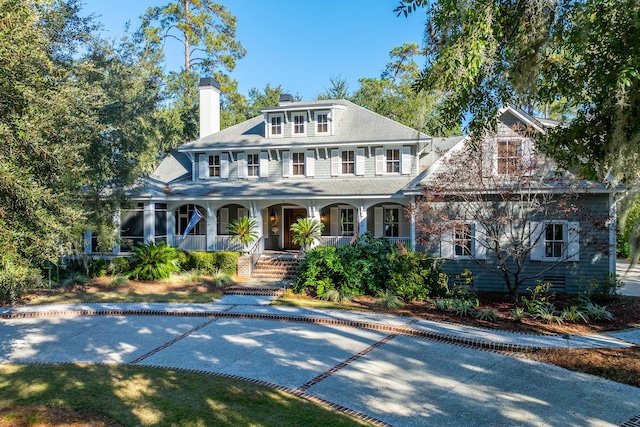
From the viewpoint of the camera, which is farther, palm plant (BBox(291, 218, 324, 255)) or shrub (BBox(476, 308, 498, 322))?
palm plant (BBox(291, 218, 324, 255))

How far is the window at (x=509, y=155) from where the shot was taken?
40.7 feet

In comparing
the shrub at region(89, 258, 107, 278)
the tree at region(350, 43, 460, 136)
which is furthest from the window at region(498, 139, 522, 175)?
the tree at region(350, 43, 460, 136)

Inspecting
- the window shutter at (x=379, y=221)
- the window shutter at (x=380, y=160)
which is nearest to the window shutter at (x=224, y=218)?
the window shutter at (x=379, y=221)

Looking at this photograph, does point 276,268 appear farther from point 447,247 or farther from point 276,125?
point 276,125

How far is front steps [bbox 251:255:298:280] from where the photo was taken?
17.4 meters

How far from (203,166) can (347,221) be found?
25.3 ft

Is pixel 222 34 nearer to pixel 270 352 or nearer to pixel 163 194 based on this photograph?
pixel 163 194

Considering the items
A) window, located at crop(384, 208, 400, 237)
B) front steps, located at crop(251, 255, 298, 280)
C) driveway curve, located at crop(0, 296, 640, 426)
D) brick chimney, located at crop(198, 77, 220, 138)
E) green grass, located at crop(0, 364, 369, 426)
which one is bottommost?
driveway curve, located at crop(0, 296, 640, 426)

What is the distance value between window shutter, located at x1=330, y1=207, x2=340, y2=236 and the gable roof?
11.0 feet

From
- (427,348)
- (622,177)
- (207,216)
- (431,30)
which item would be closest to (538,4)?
(431,30)

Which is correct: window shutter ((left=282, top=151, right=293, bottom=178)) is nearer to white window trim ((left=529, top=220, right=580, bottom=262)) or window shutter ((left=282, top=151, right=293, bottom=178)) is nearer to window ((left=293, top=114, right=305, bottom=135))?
window ((left=293, top=114, right=305, bottom=135))

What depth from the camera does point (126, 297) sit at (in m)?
14.3

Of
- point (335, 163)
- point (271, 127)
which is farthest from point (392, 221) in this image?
point (271, 127)

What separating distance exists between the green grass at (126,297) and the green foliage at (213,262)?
110 inches
